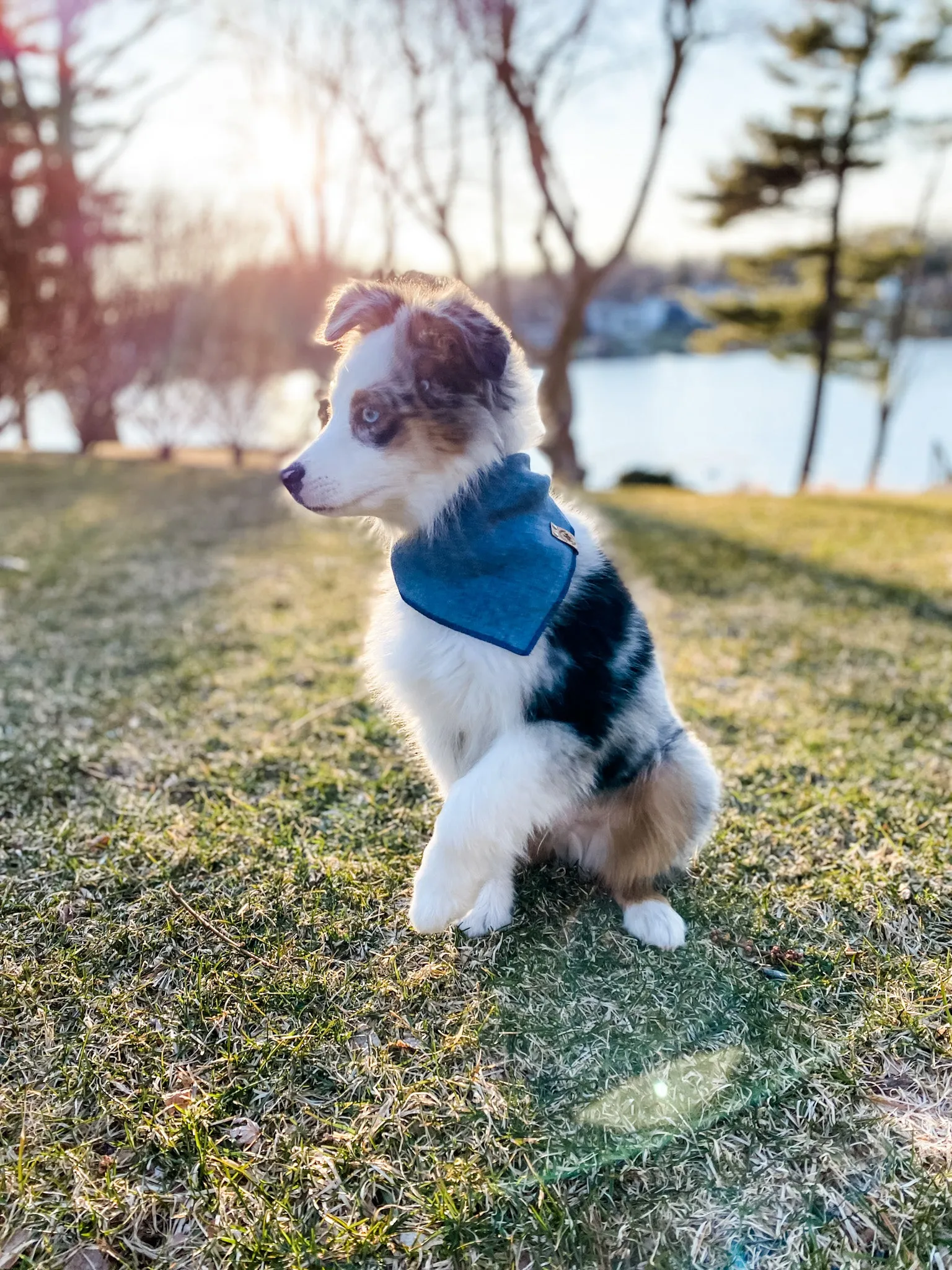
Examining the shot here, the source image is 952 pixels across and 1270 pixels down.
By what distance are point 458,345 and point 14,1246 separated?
217 cm

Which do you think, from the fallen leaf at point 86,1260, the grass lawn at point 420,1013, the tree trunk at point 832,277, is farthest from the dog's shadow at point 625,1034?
the tree trunk at point 832,277

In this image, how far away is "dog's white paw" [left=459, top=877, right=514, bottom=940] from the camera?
2.54m

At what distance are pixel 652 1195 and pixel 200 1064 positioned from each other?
1.09 m

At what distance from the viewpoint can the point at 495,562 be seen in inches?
90.8

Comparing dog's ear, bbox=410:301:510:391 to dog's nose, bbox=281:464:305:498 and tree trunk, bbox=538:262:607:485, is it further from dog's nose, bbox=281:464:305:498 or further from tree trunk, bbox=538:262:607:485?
tree trunk, bbox=538:262:607:485

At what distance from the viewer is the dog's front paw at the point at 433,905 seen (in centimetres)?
226

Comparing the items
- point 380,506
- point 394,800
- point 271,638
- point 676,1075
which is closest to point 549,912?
point 676,1075

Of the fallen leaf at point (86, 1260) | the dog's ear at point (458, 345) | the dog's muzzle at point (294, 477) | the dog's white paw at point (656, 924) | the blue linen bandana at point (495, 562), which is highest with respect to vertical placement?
the dog's ear at point (458, 345)

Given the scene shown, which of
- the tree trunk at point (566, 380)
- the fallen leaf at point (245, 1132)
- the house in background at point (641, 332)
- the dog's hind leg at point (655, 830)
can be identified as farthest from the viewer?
the house in background at point (641, 332)

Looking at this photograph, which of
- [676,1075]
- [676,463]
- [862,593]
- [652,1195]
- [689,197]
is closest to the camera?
[652,1195]

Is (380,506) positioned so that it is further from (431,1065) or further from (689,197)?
(689,197)

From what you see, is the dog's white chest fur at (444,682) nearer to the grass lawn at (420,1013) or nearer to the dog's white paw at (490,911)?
the dog's white paw at (490,911)

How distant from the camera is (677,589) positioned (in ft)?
22.3

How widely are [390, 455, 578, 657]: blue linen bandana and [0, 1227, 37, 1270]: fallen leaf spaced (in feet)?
5.16
